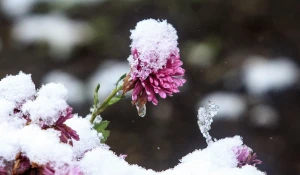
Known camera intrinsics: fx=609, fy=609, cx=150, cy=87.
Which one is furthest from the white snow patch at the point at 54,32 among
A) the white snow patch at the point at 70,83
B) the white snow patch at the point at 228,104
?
the white snow patch at the point at 228,104

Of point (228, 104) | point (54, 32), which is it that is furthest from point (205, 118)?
point (54, 32)

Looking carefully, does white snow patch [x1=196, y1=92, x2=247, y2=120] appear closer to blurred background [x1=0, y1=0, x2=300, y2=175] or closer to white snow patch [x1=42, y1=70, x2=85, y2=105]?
blurred background [x1=0, y1=0, x2=300, y2=175]

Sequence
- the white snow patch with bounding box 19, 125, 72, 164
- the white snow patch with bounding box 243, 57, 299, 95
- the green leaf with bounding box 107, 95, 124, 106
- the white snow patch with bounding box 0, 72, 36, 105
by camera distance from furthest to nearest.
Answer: the white snow patch with bounding box 243, 57, 299, 95 → the green leaf with bounding box 107, 95, 124, 106 → the white snow patch with bounding box 0, 72, 36, 105 → the white snow patch with bounding box 19, 125, 72, 164

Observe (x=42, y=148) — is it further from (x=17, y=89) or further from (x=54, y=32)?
(x=54, y=32)

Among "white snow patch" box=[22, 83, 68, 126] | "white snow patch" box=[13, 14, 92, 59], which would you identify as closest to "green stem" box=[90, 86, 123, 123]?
"white snow patch" box=[22, 83, 68, 126]

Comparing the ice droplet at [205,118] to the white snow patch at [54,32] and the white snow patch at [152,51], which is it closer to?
the white snow patch at [152,51]

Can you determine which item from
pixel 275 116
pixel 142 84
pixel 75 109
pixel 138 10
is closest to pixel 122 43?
pixel 138 10
